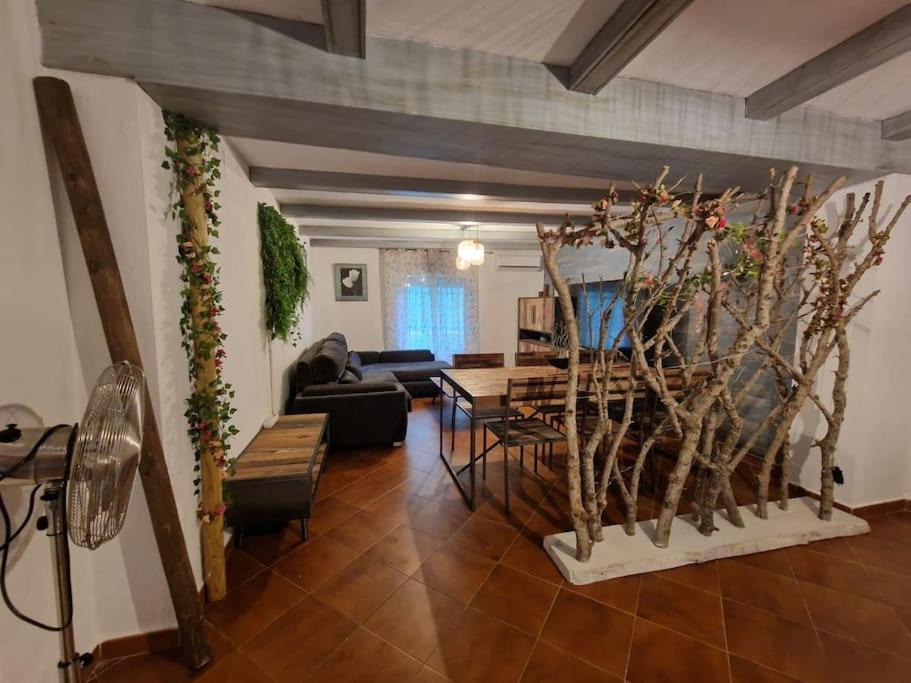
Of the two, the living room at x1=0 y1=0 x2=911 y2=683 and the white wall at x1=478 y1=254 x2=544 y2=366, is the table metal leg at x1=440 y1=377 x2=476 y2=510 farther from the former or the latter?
the white wall at x1=478 y1=254 x2=544 y2=366

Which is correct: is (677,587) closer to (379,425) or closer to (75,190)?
(379,425)

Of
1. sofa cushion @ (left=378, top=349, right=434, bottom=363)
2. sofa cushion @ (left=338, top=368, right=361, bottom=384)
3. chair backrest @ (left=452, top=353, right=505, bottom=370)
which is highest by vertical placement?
chair backrest @ (left=452, top=353, right=505, bottom=370)

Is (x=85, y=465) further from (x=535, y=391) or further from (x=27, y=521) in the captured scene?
(x=535, y=391)

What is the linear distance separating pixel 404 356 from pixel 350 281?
5.02 ft

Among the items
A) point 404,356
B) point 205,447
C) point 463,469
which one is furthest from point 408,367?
point 205,447

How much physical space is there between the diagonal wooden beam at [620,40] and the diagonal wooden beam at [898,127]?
1.77 meters

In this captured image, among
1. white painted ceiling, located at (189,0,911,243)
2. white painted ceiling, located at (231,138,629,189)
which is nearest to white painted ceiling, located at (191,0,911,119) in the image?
white painted ceiling, located at (189,0,911,243)

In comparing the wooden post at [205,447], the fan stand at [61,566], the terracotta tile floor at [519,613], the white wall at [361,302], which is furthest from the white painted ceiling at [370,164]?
the white wall at [361,302]

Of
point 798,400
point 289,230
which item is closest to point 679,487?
point 798,400

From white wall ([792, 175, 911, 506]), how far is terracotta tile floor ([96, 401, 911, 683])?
12.3 inches

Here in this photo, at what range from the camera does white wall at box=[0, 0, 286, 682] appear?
1.05 m

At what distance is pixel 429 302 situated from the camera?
6.33 metres

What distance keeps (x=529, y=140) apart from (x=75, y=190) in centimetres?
166

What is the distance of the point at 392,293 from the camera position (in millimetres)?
6133
